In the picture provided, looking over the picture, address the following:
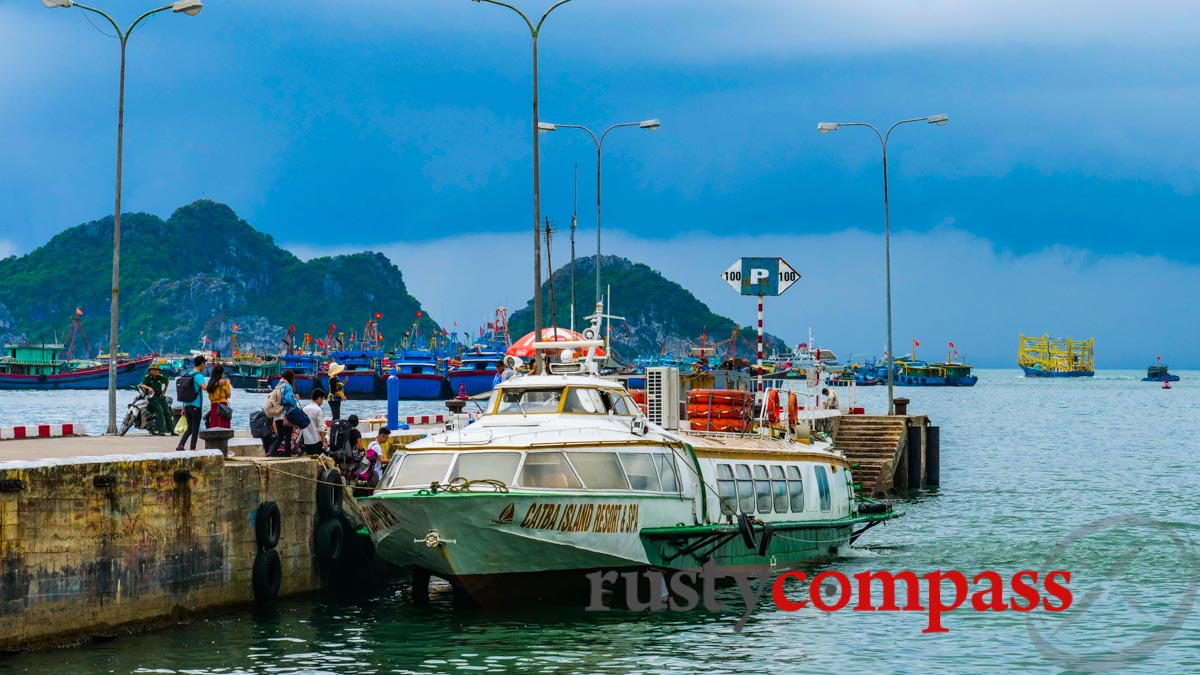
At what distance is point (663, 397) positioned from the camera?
25766 mm

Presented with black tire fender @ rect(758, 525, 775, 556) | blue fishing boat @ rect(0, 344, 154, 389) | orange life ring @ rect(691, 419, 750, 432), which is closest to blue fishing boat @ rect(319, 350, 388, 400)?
blue fishing boat @ rect(0, 344, 154, 389)

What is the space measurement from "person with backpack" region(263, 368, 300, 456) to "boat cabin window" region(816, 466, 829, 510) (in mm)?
10862

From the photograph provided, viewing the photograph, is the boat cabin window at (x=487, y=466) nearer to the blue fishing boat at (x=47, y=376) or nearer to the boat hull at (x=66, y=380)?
the blue fishing boat at (x=47, y=376)

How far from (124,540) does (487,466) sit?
528 centimetres

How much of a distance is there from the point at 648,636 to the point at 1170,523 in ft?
77.0

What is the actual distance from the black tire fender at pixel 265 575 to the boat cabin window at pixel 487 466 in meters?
3.39

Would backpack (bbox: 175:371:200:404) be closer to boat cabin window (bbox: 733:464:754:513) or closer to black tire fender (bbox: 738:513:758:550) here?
boat cabin window (bbox: 733:464:754:513)

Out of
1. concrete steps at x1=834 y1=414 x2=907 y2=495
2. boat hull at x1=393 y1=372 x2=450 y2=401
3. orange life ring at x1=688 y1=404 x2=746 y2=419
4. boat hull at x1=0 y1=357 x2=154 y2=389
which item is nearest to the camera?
orange life ring at x1=688 y1=404 x2=746 y2=419

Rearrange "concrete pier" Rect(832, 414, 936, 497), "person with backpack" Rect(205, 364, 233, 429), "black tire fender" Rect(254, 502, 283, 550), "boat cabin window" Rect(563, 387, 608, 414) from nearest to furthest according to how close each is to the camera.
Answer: "black tire fender" Rect(254, 502, 283, 550)
"boat cabin window" Rect(563, 387, 608, 414)
"person with backpack" Rect(205, 364, 233, 429)
"concrete pier" Rect(832, 414, 936, 497)

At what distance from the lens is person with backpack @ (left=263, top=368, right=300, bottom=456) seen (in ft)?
80.0

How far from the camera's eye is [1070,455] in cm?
7138

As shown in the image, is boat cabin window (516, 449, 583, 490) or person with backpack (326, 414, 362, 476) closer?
boat cabin window (516, 449, 583, 490)

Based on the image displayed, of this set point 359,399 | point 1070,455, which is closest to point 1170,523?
point 1070,455

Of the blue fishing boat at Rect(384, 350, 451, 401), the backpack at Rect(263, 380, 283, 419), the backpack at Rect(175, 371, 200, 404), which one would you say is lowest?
the backpack at Rect(263, 380, 283, 419)
